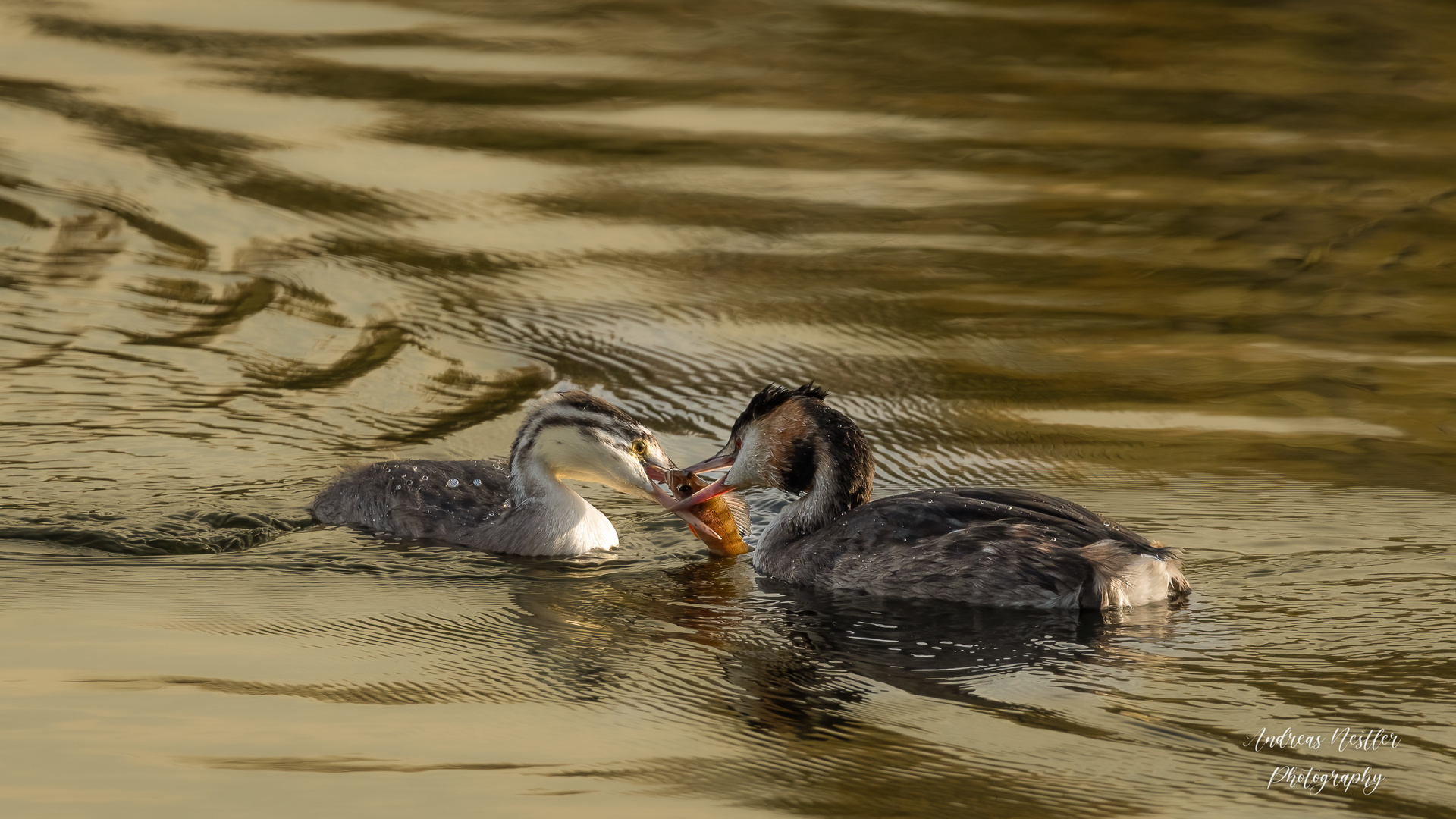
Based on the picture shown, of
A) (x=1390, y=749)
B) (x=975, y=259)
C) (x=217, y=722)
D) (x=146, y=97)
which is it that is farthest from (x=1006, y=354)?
(x=146, y=97)

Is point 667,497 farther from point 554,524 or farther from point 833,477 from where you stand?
point 833,477

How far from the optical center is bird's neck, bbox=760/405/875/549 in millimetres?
7059

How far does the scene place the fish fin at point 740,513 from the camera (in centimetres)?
763

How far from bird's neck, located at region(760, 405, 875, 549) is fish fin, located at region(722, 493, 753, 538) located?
0.52 meters

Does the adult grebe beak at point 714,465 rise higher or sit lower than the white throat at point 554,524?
higher

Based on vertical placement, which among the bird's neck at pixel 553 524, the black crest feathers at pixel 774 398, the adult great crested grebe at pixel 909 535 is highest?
the black crest feathers at pixel 774 398

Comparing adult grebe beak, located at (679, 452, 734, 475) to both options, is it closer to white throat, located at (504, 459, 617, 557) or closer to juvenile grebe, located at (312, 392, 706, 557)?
juvenile grebe, located at (312, 392, 706, 557)
